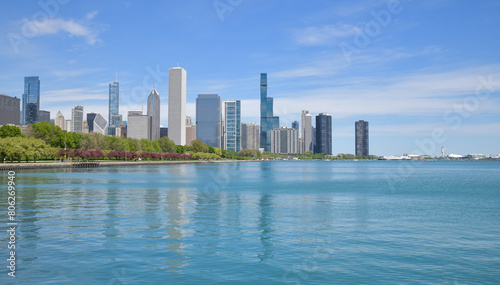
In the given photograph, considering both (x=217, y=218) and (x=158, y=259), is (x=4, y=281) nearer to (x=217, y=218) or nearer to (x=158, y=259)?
(x=158, y=259)

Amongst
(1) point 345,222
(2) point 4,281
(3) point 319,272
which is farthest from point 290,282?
(1) point 345,222

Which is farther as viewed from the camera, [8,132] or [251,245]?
[8,132]

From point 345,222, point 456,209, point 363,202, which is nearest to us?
point 345,222

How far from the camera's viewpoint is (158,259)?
2211cm

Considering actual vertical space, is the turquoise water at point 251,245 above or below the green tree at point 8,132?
below

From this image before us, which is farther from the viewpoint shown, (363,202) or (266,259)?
(363,202)

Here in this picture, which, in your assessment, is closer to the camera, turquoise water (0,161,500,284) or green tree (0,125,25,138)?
turquoise water (0,161,500,284)

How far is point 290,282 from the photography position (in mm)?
18812

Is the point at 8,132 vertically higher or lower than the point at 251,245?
higher

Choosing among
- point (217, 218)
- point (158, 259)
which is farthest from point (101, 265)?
point (217, 218)

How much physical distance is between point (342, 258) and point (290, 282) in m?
5.12

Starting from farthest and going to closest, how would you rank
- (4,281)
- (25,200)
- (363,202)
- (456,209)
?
(363,202)
(25,200)
(456,209)
(4,281)

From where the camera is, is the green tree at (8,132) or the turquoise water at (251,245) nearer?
the turquoise water at (251,245)

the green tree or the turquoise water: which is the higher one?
the green tree
